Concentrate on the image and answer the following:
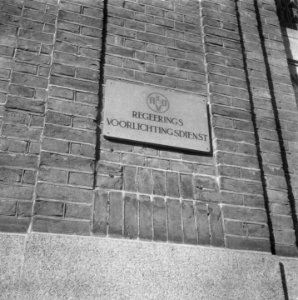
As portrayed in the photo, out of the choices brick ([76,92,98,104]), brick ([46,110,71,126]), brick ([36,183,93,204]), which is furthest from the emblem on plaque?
brick ([36,183,93,204])

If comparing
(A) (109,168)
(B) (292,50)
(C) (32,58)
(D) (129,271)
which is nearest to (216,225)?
(D) (129,271)

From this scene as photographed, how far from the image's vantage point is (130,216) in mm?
2627

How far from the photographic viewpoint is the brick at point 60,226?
2.41 meters

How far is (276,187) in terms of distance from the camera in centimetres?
315

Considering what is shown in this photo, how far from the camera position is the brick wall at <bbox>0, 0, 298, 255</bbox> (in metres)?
2.59

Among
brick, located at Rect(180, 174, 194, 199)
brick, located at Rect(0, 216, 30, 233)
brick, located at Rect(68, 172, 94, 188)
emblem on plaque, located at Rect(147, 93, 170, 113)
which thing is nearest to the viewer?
brick, located at Rect(0, 216, 30, 233)

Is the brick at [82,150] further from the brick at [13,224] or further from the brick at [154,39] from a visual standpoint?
the brick at [154,39]

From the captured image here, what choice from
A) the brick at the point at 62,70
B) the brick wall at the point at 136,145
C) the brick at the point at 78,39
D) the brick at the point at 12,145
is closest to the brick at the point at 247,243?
the brick wall at the point at 136,145

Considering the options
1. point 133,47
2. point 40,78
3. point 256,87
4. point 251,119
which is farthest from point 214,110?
point 40,78

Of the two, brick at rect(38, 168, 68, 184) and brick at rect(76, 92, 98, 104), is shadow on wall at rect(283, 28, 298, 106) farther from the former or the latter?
brick at rect(38, 168, 68, 184)

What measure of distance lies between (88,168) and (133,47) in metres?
1.19

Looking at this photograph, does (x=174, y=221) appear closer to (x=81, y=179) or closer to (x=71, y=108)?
(x=81, y=179)

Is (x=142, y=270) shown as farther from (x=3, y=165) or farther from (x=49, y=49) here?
(x=49, y=49)

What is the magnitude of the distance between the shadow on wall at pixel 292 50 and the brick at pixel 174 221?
6.96 ft
